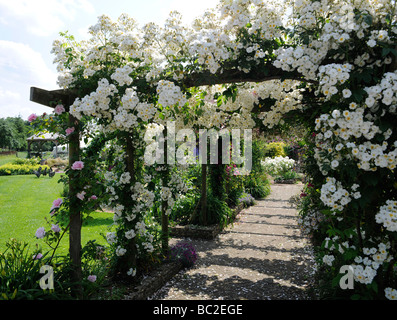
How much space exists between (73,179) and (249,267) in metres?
2.78

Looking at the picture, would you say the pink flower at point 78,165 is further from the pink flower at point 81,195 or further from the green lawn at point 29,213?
the green lawn at point 29,213

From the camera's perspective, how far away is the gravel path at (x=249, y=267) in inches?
137

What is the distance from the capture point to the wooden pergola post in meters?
2.88

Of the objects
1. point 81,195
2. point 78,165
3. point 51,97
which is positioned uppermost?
point 51,97

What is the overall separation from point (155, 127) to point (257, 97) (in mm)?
1599

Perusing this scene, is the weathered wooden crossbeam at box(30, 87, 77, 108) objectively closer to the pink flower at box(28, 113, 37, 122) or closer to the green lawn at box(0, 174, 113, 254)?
the pink flower at box(28, 113, 37, 122)

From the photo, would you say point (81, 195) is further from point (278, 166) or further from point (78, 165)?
point (278, 166)

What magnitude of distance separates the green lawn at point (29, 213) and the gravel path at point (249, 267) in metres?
1.81

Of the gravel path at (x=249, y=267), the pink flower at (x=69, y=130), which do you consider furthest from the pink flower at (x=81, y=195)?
the gravel path at (x=249, y=267)

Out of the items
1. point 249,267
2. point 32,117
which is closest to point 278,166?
point 249,267

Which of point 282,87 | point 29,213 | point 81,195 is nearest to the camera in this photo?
point 81,195

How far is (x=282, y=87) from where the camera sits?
3.87 metres

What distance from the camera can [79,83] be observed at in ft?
10.1
